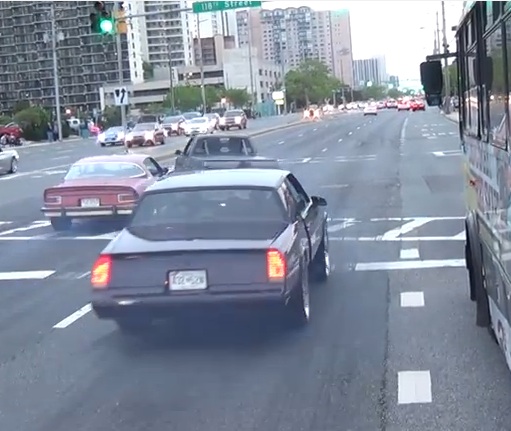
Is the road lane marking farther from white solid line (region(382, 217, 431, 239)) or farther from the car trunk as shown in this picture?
the car trunk

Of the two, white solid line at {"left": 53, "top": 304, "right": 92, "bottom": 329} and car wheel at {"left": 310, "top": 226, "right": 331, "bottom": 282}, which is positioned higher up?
car wheel at {"left": 310, "top": 226, "right": 331, "bottom": 282}

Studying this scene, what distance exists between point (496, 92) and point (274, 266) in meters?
2.93

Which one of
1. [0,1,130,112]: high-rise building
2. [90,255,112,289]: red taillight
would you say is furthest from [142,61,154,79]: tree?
[90,255,112,289]: red taillight

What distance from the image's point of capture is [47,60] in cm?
16062

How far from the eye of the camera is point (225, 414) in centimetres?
710

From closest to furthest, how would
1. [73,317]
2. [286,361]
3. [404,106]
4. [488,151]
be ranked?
[488,151] < [286,361] < [73,317] < [404,106]

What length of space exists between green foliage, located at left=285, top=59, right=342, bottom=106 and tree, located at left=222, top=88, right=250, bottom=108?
24900mm

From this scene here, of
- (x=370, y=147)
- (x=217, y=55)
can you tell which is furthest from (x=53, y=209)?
(x=217, y=55)

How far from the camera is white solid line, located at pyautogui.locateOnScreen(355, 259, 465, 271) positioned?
1284 cm

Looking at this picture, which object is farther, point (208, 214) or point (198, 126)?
point (198, 126)

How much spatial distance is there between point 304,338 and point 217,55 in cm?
17970

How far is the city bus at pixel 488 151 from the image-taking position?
6.00 m

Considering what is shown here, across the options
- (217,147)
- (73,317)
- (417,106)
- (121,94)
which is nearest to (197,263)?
(73,317)

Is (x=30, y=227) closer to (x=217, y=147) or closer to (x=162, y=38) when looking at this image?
(x=217, y=147)
